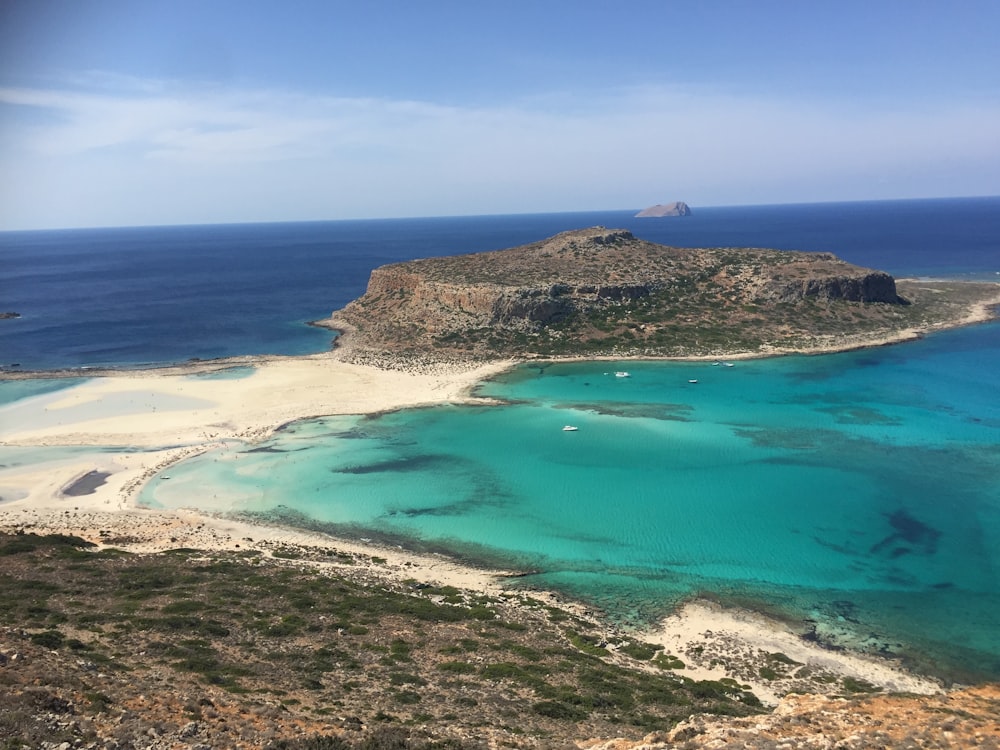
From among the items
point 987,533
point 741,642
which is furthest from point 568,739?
point 987,533

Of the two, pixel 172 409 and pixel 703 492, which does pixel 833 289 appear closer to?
pixel 703 492

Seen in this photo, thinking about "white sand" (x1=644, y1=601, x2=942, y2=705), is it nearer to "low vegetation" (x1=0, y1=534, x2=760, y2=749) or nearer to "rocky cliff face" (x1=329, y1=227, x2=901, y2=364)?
"low vegetation" (x1=0, y1=534, x2=760, y2=749)

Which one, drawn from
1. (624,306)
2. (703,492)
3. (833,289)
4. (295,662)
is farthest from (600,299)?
(295,662)

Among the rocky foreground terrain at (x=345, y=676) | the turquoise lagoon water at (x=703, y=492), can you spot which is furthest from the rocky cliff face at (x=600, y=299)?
the rocky foreground terrain at (x=345, y=676)

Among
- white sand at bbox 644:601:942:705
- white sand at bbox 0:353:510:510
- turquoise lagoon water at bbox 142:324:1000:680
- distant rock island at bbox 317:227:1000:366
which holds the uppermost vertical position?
distant rock island at bbox 317:227:1000:366

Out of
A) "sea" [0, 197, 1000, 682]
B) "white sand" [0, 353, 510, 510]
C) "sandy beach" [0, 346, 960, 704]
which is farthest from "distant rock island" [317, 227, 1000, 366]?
"sandy beach" [0, 346, 960, 704]

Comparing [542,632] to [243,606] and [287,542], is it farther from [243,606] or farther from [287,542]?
[287,542]
